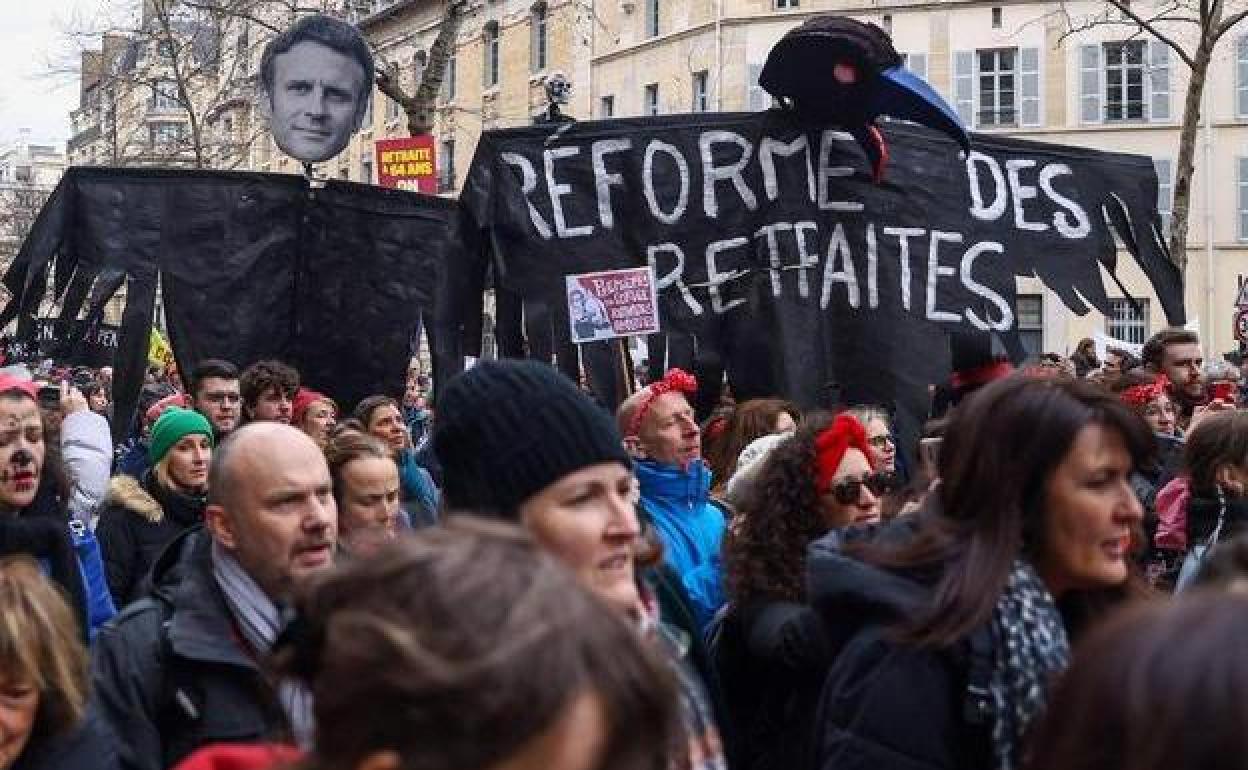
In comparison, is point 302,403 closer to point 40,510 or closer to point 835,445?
point 40,510

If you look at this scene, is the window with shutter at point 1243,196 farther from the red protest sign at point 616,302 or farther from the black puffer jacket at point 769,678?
the black puffer jacket at point 769,678

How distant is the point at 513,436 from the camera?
2.89 meters

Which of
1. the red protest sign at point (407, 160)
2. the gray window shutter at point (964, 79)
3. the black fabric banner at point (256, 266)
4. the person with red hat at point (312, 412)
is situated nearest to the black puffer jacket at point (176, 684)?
the black fabric banner at point (256, 266)

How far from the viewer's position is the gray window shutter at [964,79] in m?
36.6

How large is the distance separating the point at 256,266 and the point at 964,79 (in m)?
31.9

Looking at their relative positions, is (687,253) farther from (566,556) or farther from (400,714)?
(400,714)

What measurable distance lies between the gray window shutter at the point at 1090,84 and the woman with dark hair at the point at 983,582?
34.9 m

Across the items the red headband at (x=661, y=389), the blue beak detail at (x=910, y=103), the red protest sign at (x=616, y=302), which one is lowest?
the red headband at (x=661, y=389)

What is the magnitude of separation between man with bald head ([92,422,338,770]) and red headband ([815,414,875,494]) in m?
1.25

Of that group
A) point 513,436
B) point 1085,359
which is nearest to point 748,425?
point 513,436

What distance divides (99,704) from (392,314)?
3.80m

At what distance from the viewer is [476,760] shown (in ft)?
4.86

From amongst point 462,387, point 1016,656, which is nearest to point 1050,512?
point 1016,656

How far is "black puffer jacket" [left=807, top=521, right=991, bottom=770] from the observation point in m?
2.52
